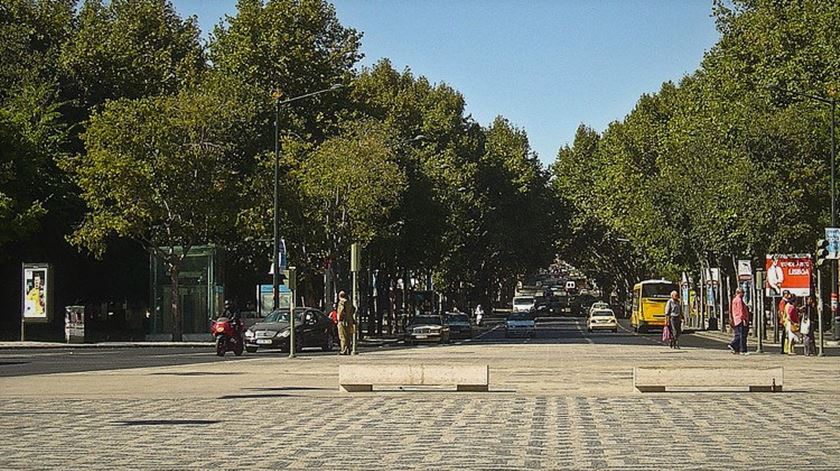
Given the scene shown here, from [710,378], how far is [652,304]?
57224 millimetres

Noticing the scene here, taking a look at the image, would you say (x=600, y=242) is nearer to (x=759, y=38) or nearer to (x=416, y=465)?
(x=759, y=38)

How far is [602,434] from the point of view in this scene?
1716cm

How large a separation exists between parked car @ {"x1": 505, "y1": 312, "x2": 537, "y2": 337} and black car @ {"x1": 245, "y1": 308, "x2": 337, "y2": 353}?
24.8 m

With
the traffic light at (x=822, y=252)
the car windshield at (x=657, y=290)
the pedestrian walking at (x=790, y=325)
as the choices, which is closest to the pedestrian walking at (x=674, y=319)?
the pedestrian walking at (x=790, y=325)

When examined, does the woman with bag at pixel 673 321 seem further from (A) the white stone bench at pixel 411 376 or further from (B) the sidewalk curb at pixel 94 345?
(A) the white stone bench at pixel 411 376

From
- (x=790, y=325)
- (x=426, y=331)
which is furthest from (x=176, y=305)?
(x=790, y=325)

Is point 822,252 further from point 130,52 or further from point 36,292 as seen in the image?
point 130,52

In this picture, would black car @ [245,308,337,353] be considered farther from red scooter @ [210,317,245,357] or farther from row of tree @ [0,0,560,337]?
row of tree @ [0,0,560,337]

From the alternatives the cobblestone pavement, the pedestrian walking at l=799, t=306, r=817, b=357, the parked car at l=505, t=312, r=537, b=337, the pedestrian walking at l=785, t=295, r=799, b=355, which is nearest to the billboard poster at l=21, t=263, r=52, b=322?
the parked car at l=505, t=312, r=537, b=337

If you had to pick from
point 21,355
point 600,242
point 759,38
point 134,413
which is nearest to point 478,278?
point 600,242

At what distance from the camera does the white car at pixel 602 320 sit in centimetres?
8550

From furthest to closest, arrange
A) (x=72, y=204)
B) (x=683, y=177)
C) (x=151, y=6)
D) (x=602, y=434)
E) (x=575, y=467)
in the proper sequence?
(x=151, y=6) → (x=683, y=177) → (x=72, y=204) → (x=602, y=434) → (x=575, y=467)

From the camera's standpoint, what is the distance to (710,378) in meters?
24.3

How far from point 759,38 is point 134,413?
53972 millimetres
